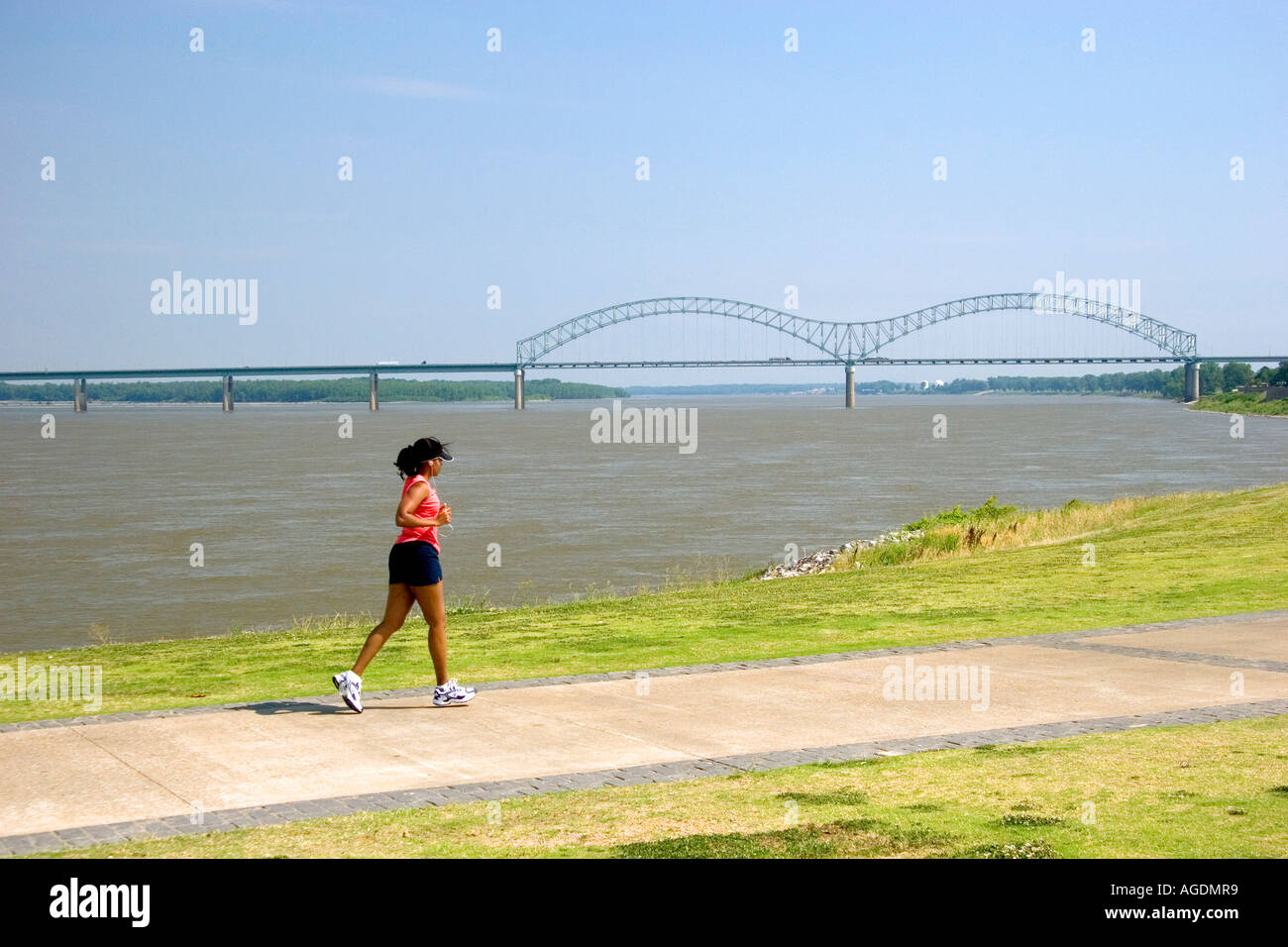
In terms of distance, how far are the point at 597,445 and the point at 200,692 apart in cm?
7995

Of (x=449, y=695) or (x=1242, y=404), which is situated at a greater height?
(x=1242, y=404)

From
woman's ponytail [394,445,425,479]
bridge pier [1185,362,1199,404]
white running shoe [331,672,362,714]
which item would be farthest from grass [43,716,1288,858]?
bridge pier [1185,362,1199,404]

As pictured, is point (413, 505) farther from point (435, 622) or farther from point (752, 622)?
point (752, 622)

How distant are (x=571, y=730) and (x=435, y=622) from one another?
1.40m

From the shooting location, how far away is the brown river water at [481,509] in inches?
898

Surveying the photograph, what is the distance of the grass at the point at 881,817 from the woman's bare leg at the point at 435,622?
8.12ft

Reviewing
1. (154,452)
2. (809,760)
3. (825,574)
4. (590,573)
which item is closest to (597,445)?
(154,452)

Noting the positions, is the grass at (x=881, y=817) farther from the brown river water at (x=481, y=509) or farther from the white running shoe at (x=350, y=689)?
the brown river water at (x=481, y=509)

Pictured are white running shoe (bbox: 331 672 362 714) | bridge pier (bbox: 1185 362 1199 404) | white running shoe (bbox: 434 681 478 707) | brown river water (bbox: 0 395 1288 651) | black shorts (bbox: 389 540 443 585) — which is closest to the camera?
white running shoe (bbox: 331 672 362 714)

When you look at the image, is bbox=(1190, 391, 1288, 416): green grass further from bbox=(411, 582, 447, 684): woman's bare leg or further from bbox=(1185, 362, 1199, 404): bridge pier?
bbox=(411, 582, 447, 684): woman's bare leg

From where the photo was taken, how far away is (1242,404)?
15250cm

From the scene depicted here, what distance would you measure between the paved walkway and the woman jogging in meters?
0.29

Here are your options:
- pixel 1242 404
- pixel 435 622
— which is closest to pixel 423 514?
pixel 435 622

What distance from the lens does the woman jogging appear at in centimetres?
899
